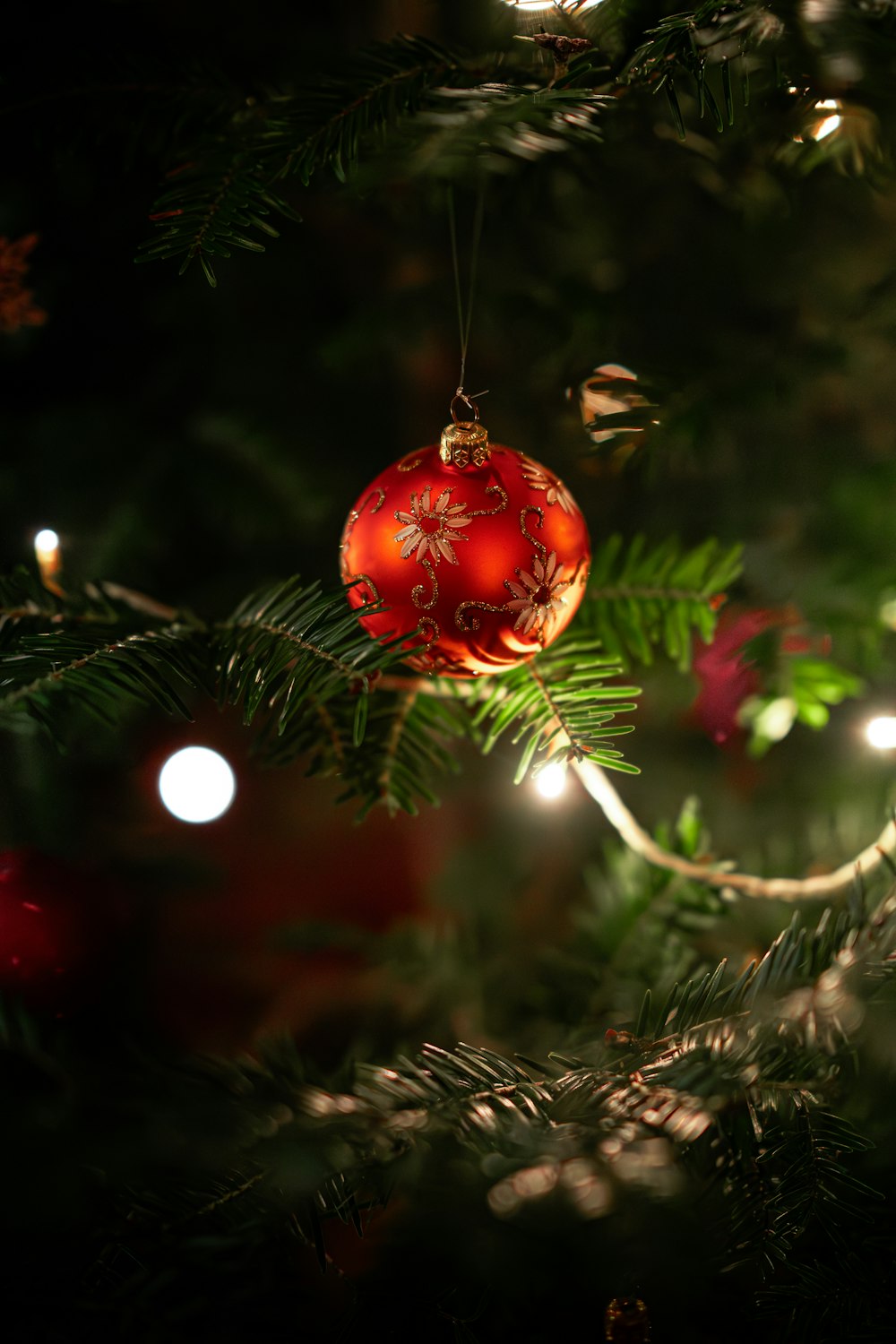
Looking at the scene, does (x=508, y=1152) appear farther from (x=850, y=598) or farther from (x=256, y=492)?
(x=256, y=492)

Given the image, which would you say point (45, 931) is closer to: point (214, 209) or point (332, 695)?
point (332, 695)

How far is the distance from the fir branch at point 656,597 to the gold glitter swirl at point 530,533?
0.16 meters

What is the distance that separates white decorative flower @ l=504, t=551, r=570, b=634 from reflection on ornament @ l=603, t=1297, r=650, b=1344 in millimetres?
324

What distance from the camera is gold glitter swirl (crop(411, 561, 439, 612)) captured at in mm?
428

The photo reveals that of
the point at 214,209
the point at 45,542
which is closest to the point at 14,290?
the point at 45,542

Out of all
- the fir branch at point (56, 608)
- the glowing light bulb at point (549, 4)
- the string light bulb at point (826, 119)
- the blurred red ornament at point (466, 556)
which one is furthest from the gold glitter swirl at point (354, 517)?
the string light bulb at point (826, 119)

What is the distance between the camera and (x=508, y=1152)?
308 millimetres

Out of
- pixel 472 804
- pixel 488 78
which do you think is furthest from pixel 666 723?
pixel 488 78

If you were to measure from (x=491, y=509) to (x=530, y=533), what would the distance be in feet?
0.08

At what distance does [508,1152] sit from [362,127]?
0.45 metres

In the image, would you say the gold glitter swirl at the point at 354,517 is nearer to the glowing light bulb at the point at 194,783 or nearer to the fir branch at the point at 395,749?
the fir branch at the point at 395,749

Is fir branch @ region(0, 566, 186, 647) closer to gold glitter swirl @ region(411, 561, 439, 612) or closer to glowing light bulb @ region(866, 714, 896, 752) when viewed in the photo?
gold glitter swirl @ region(411, 561, 439, 612)

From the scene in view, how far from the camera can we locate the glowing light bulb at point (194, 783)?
26.6 inches

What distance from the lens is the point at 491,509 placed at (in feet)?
1.41
